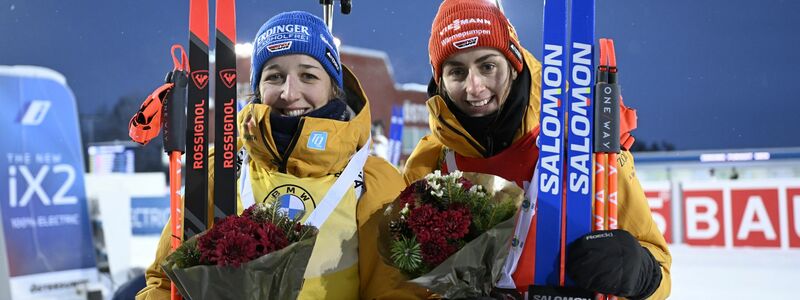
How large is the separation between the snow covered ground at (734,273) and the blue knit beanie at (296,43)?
13.1 feet

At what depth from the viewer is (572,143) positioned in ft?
5.16

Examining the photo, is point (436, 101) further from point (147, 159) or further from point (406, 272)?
point (147, 159)

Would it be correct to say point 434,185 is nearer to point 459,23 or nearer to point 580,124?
point 580,124

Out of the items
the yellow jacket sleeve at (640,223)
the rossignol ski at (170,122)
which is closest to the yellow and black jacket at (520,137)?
the yellow jacket sleeve at (640,223)

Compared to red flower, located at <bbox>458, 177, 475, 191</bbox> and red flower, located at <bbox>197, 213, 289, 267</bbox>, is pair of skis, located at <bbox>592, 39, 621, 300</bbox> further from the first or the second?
red flower, located at <bbox>197, 213, 289, 267</bbox>

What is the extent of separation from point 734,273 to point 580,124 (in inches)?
189

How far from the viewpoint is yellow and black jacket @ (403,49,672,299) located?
64.1 inches

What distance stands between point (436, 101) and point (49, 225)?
3482 millimetres

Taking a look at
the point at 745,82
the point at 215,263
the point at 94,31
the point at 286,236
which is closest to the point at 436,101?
the point at 286,236

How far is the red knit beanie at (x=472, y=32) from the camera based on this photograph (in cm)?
177

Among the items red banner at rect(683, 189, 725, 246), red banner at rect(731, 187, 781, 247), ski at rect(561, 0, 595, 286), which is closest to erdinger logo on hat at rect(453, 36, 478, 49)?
ski at rect(561, 0, 595, 286)

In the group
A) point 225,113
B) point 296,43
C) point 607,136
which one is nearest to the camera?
point 607,136

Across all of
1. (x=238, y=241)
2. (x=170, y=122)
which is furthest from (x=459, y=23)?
(x=238, y=241)

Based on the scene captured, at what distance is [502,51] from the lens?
70.3 inches
